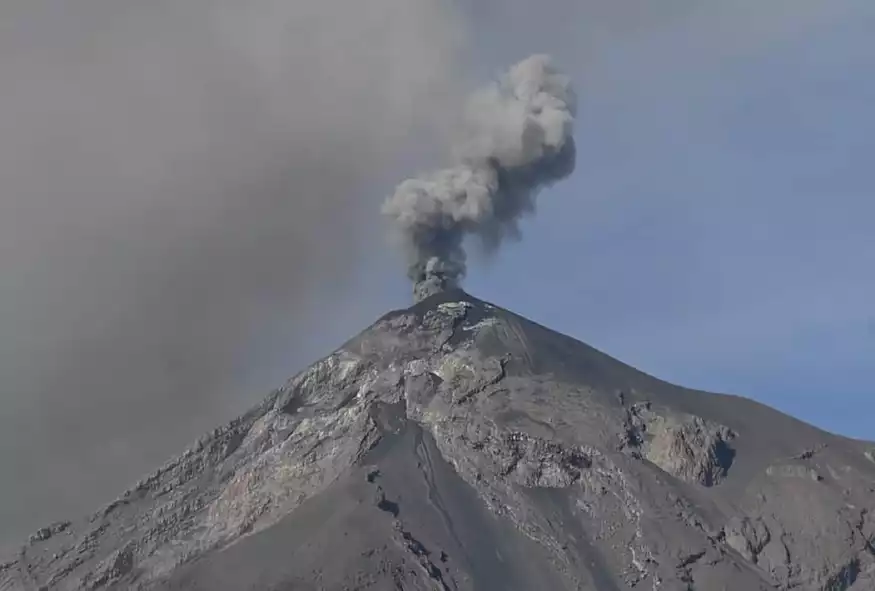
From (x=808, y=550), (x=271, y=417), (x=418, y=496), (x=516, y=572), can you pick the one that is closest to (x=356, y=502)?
(x=418, y=496)

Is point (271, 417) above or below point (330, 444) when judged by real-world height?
above

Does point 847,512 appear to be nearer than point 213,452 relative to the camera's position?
Yes

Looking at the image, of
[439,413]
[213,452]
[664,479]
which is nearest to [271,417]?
[213,452]

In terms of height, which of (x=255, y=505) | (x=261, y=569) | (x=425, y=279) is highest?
(x=425, y=279)

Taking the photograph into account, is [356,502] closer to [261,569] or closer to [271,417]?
[261,569]

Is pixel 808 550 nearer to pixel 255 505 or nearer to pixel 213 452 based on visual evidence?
pixel 255 505

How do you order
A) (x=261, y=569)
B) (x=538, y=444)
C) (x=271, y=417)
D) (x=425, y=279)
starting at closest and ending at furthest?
(x=261, y=569) → (x=538, y=444) → (x=271, y=417) → (x=425, y=279)

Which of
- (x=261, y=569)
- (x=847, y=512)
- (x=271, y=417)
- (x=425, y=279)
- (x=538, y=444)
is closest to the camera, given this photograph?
(x=261, y=569)
